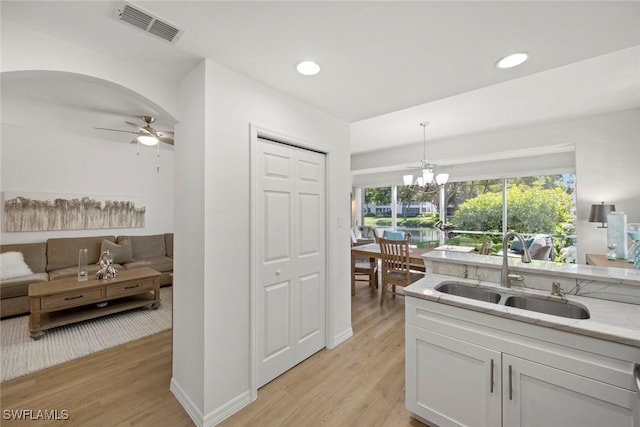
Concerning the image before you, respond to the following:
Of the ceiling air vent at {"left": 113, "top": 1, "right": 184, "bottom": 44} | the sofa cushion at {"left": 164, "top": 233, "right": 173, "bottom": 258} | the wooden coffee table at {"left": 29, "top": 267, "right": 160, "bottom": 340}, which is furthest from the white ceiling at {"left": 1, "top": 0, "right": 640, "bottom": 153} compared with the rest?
the sofa cushion at {"left": 164, "top": 233, "right": 173, "bottom": 258}

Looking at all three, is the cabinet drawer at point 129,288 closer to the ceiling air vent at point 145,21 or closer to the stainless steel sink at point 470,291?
the ceiling air vent at point 145,21

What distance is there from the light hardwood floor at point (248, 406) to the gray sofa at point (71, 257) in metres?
1.88

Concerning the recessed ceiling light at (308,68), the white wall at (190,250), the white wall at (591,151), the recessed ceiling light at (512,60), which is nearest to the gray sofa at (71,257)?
the white wall at (190,250)

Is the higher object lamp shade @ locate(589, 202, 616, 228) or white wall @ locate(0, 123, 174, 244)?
white wall @ locate(0, 123, 174, 244)

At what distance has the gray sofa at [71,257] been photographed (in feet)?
10.9

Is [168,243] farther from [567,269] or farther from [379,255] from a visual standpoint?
[567,269]

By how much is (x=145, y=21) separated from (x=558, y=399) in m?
2.80

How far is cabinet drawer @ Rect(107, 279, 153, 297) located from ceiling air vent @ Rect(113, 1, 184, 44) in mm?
3197

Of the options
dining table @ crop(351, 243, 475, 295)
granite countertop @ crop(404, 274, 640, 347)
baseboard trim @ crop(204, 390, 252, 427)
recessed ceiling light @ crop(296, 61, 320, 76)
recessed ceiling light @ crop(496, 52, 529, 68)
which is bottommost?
baseboard trim @ crop(204, 390, 252, 427)

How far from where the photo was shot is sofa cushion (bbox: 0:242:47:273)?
375cm

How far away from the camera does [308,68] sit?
1.83 meters

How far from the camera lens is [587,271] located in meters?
1.62

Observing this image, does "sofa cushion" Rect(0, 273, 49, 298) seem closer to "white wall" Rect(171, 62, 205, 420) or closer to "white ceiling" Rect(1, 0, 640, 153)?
"white ceiling" Rect(1, 0, 640, 153)

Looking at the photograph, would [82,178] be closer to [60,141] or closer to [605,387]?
[60,141]
